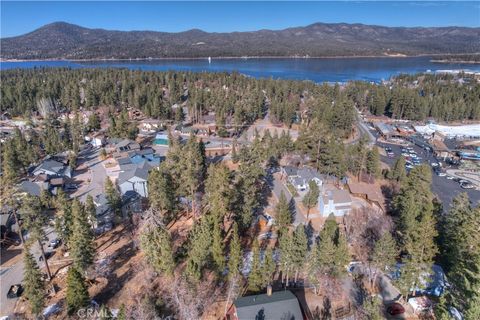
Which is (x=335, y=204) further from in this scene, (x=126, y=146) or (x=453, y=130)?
(x=453, y=130)

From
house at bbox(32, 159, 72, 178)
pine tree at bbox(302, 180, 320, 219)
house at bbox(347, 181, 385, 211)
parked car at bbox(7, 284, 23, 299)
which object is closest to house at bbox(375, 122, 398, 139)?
house at bbox(347, 181, 385, 211)

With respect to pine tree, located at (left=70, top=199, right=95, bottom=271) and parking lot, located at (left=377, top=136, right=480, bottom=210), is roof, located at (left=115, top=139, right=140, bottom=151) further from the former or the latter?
parking lot, located at (left=377, top=136, right=480, bottom=210)

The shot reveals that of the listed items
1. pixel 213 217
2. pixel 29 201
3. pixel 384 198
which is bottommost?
pixel 384 198

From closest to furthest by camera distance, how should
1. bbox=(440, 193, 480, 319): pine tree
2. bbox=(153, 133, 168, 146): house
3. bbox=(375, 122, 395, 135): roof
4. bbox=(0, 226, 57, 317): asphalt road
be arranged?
bbox=(440, 193, 480, 319): pine tree < bbox=(0, 226, 57, 317): asphalt road < bbox=(153, 133, 168, 146): house < bbox=(375, 122, 395, 135): roof

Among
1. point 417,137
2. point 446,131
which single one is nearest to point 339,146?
point 417,137

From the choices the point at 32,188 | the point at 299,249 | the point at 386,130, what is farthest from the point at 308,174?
the point at 386,130

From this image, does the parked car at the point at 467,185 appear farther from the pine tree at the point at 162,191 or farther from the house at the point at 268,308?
the pine tree at the point at 162,191

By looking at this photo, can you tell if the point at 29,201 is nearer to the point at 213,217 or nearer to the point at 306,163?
the point at 213,217
